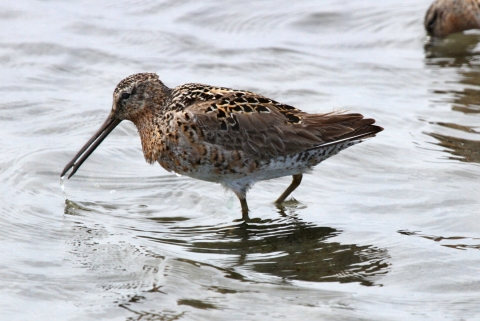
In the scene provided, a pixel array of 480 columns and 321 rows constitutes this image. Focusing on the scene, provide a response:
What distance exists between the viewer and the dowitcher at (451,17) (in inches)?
428

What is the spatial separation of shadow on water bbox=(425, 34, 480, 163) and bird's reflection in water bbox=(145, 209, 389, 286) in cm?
185

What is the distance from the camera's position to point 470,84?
8.90m

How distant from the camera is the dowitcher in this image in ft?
35.7

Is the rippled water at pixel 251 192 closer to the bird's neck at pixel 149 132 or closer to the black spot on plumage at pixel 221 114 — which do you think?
the bird's neck at pixel 149 132

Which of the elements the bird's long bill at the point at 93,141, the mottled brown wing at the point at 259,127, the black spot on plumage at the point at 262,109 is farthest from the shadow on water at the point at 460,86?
the bird's long bill at the point at 93,141

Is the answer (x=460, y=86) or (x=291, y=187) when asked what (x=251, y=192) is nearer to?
(x=291, y=187)

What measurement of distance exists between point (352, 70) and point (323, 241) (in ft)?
14.2

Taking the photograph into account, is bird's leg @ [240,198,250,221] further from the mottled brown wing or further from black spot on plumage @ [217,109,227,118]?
black spot on plumage @ [217,109,227,118]

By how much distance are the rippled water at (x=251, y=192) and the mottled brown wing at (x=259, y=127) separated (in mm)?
553

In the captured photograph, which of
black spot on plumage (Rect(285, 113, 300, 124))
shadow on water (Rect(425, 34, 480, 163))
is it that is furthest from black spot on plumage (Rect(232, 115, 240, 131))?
shadow on water (Rect(425, 34, 480, 163))

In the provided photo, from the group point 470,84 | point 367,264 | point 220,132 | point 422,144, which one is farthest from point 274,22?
point 367,264

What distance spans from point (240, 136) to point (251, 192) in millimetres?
847

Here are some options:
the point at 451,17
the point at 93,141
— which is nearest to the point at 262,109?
the point at 93,141

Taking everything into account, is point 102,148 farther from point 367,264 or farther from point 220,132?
point 367,264
